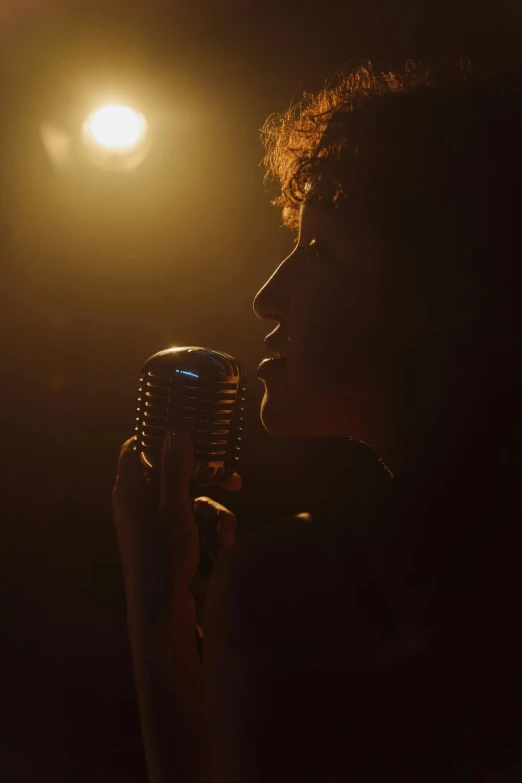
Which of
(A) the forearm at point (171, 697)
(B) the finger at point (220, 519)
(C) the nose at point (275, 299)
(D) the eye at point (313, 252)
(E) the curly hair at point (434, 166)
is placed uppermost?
(E) the curly hair at point (434, 166)

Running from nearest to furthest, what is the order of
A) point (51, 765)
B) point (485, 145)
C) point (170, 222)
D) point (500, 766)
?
1. point (500, 766)
2. point (485, 145)
3. point (51, 765)
4. point (170, 222)

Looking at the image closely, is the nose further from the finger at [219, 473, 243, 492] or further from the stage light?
the stage light

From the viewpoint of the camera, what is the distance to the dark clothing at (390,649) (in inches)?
27.8

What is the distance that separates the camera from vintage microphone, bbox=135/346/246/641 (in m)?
1.11

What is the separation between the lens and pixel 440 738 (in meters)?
0.71

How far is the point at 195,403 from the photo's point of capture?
1114mm

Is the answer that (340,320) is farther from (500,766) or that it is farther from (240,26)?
(240,26)

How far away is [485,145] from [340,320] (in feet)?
1.17

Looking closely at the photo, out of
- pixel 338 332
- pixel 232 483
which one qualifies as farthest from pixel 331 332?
pixel 232 483

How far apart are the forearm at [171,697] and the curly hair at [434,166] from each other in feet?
2.32

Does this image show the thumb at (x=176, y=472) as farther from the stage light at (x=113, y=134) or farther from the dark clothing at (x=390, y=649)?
the stage light at (x=113, y=134)

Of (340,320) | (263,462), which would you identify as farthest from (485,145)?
(263,462)

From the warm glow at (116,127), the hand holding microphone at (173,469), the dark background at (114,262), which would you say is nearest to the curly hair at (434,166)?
the hand holding microphone at (173,469)

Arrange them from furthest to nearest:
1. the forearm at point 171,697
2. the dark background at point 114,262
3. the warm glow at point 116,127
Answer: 1. the warm glow at point 116,127
2. the dark background at point 114,262
3. the forearm at point 171,697
